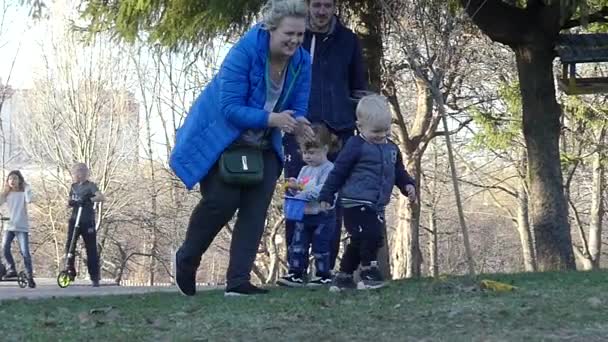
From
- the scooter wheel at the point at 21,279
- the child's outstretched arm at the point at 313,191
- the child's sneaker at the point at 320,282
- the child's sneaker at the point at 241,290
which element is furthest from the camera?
the scooter wheel at the point at 21,279

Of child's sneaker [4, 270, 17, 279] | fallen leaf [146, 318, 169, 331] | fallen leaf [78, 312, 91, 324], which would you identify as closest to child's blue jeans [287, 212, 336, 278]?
fallen leaf [78, 312, 91, 324]

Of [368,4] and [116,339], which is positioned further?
[368,4]

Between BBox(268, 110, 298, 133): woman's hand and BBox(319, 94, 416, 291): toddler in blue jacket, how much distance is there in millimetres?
733

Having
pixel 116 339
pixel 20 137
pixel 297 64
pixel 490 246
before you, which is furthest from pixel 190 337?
pixel 20 137

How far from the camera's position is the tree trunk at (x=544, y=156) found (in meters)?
11.5

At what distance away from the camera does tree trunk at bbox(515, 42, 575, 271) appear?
11.5m

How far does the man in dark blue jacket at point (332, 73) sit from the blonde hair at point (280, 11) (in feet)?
5.79

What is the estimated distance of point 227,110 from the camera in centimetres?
618

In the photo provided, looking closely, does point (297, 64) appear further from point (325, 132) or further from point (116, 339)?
point (116, 339)

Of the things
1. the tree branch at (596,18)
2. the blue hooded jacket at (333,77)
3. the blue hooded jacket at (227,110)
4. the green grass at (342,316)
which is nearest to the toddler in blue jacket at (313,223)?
the blue hooded jacket at (333,77)

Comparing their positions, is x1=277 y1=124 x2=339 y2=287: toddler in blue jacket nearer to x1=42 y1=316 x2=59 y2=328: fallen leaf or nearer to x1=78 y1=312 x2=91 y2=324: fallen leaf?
x1=78 y1=312 x2=91 y2=324: fallen leaf

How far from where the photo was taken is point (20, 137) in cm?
5425

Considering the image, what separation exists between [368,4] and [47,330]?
7.90 meters

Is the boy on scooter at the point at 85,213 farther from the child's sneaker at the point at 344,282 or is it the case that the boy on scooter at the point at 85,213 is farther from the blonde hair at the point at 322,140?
the child's sneaker at the point at 344,282
